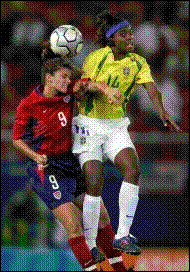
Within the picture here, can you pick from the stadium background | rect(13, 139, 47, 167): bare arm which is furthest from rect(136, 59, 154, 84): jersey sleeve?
the stadium background

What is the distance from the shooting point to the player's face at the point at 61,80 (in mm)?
6383

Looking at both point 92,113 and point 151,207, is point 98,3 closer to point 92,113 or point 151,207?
point 151,207

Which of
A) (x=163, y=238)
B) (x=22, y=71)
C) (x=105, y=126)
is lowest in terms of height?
(x=163, y=238)

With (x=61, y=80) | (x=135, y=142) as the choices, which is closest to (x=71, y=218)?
(x=61, y=80)

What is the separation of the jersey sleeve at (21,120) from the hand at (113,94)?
65 cm

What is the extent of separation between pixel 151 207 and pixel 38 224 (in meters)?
1.30

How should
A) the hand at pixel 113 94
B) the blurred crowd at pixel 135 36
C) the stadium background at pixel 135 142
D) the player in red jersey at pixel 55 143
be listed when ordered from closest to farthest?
the hand at pixel 113 94
the player in red jersey at pixel 55 143
the stadium background at pixel 135 142
the blurred crowd at pixel 135 36

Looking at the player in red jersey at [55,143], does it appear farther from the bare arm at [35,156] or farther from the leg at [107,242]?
the leg at [107,242]

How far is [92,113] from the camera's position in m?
6.55

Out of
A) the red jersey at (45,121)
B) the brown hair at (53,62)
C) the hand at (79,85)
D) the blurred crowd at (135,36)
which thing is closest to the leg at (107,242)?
the red jersey at (45,121)

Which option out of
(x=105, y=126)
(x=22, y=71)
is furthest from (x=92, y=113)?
(x=22, y=71)

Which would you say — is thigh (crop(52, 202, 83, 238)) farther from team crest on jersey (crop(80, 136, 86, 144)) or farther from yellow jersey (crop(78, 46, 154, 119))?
yellow jersey (crop(78, 46, 154, 119))

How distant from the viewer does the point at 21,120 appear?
21.3 feet

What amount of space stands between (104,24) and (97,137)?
762mm
